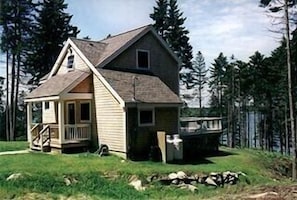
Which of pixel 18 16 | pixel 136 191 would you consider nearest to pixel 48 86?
pixel 136 191

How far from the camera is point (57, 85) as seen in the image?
21484 mm

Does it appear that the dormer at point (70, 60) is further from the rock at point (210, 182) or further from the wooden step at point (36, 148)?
the rock at point (210, 182)

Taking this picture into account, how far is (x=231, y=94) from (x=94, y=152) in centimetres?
3468

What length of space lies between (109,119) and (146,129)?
1.88 m

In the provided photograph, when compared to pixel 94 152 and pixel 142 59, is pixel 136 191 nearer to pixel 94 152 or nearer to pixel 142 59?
pixel 94 152

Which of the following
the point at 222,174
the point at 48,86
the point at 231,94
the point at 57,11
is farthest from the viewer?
the point at 231,94

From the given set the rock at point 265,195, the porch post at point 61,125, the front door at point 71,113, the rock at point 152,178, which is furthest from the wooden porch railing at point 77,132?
the rock at point 265,195

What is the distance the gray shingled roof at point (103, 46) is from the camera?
21.9 metres

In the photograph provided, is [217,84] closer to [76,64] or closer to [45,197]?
[76,64]

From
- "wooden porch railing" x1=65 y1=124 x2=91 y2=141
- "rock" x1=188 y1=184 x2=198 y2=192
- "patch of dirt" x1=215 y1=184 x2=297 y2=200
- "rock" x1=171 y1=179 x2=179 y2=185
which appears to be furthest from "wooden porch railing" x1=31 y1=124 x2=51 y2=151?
"patch of dirt" x1=215 y1=184 x2=297 y2=200

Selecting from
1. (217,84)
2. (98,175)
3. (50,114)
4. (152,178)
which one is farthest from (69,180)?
(217,84)

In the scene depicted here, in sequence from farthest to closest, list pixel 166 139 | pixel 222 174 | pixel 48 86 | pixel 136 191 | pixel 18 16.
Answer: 1. pixel 18 16
2. pixel 48 86
3. pixel 166 139
4. pixel 222 174
5. pixel 136 191

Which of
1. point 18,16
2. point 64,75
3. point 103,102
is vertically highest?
point 18,16

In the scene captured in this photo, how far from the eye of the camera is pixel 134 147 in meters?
18.9
